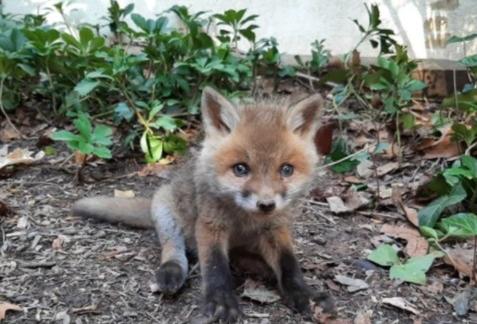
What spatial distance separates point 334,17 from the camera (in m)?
5.67

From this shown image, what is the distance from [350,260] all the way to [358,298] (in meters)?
0.36

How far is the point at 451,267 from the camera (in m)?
3.17

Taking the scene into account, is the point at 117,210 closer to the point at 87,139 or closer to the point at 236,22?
the point at 87,139

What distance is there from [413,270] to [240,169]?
3.04ft

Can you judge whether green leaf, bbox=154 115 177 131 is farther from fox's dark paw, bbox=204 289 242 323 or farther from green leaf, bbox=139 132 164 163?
fox's dark paw, bbox=204 289 242 323

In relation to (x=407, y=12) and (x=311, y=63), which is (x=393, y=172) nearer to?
(x=311, y=63)

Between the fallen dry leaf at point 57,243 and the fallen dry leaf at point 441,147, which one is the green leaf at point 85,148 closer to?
the fallen dry leaf at point 57,243

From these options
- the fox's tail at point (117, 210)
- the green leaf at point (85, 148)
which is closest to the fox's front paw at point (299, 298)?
the fox's tail at point (117, 210)

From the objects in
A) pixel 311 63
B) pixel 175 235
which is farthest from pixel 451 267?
pixel 311 63

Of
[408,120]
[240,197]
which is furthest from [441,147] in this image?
[240,197]

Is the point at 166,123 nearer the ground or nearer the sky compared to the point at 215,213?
nearer the sky

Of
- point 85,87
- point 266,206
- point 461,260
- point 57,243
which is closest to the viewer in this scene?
point 266,206

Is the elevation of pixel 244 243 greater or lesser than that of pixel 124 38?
lesser

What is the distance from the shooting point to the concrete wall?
5.52 metres
